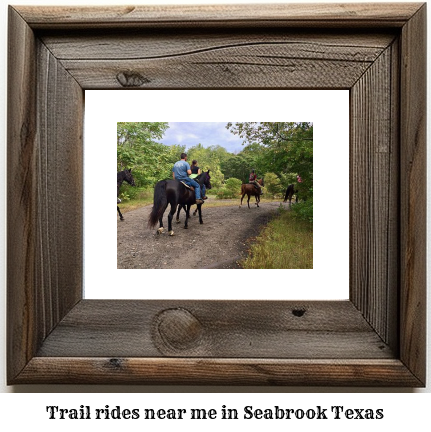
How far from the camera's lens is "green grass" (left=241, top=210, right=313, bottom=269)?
635 millimetres

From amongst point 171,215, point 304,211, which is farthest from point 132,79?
point 304,211

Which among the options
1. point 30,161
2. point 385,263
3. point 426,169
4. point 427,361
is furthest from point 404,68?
point 30,161

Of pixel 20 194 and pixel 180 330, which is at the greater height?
→ pixel 20 194

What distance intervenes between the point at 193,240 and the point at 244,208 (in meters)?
0.10

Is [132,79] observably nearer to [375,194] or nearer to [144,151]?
[144,151]

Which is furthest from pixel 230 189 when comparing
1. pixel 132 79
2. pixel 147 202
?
pixel 132 79

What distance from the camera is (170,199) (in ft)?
2.09

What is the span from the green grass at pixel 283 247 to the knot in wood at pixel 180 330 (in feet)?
0.41

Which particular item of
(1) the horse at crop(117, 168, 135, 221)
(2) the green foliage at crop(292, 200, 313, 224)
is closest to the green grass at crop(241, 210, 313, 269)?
(2) the green foliage at crop(292, 200, 313, 224)

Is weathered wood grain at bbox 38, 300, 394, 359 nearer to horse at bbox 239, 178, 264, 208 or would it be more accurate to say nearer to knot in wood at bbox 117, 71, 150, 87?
horse at bbox 239, 178, 264, 208

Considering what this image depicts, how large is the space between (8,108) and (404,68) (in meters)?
0.63

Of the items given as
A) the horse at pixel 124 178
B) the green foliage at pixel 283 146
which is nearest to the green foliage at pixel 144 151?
the horse at pixel 124 178

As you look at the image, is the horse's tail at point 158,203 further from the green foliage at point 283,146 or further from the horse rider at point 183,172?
the green foliage at point 283,146
